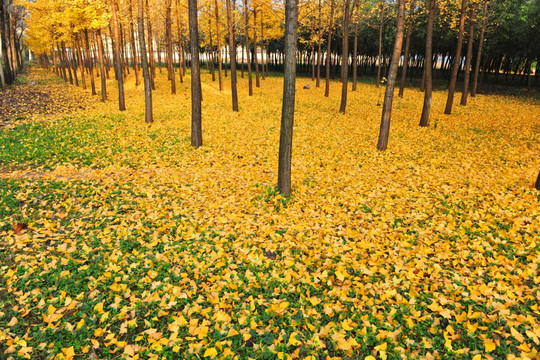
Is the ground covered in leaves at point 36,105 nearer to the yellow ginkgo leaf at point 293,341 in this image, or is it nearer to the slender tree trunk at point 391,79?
the slender tree trunk at point 391,79

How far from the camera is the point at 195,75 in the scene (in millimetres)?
11773

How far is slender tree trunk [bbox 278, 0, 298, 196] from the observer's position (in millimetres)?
6773

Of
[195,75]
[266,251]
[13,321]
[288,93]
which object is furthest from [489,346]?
[195,75]

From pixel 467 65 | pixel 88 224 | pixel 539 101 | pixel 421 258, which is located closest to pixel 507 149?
pixel 421 258

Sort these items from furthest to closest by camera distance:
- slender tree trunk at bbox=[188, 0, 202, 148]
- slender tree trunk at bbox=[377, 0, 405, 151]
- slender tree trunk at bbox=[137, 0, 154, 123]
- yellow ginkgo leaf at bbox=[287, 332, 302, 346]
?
slender tree trunk at bbox=[137, 0, 154, 123] < slender tree trunk at bbox=[188, 0, 202, 148] < slender tree trunk at bbox=[377, 0, 405, 151] < yellow ginkgo leaf at bbox=[287, 332, 302, 346]

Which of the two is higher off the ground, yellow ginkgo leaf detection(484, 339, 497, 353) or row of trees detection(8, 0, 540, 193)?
row of trees detection(8, 0, 540, 193)

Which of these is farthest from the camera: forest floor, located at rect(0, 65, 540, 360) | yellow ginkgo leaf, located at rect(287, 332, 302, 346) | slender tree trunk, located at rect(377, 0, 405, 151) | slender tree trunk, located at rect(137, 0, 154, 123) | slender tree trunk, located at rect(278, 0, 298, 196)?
slender tree trunk, located at rect(137, 0, 154, 123)

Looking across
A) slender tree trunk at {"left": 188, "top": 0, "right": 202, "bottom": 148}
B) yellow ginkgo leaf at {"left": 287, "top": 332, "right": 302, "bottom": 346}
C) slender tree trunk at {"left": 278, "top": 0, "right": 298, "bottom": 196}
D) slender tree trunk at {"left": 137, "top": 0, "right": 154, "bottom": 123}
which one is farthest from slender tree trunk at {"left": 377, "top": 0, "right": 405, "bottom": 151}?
slender tree trunk at {"left": 137, "top": 0, "right": 154, "bottom": 123}

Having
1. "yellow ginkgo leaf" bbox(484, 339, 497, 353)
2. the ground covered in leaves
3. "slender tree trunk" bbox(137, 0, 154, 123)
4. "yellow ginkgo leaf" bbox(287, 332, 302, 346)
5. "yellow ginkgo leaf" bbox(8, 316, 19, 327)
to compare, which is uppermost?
"slender tree trunk" bbox(137, 0, 154, 123)

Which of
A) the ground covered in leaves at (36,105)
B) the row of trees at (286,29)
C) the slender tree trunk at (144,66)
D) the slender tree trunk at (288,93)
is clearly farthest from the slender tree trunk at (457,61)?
the ground covered in leaves at (36,105)

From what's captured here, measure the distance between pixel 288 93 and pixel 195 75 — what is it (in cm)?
613

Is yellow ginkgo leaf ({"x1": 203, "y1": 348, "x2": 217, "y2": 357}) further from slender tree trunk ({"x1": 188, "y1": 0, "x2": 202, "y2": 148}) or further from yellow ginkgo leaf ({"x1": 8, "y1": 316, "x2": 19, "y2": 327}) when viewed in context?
slender tree trunk ({"x1": 188, "y1": 0, "x2": 202, "y2": 148})

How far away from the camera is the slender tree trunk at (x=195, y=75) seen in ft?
35.7

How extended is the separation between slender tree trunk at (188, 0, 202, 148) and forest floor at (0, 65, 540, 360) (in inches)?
33.5
